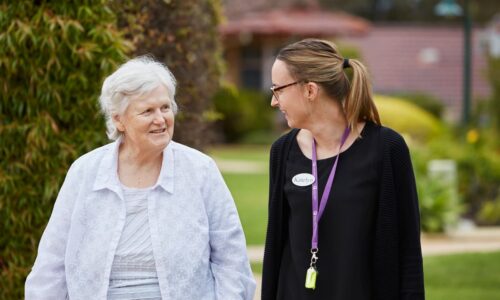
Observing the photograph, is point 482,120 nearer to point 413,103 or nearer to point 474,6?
point 413,103

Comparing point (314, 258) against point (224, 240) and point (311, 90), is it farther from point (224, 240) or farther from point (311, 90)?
point (311, 90)

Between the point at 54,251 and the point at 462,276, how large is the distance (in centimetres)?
607

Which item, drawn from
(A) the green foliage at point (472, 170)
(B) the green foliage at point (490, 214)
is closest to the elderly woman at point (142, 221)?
(B) the green foliage at point (490, 214)

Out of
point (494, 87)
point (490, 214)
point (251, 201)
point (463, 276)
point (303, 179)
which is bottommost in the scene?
point (251, 201)

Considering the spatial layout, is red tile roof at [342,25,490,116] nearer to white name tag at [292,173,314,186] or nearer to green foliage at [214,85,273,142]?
green foliage at [214,85,273,142]

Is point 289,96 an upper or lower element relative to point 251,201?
upper

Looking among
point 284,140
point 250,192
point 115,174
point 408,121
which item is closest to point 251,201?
point 250,192

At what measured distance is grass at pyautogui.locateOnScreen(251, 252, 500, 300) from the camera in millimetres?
8500

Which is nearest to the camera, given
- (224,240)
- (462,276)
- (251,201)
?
(224,240)

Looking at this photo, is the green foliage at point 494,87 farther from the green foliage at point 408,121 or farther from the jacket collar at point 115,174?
the jacket collar at point 115,174

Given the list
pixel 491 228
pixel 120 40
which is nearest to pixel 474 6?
pixel 491 228

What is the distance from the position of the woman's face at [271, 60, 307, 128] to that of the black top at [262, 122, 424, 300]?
0.22 meters

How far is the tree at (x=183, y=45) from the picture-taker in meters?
6.39

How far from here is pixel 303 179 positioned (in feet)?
13.1
